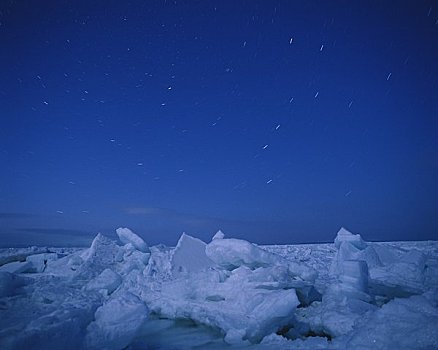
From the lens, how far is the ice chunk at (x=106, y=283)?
20.4 ft

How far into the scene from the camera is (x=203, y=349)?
3.81 m

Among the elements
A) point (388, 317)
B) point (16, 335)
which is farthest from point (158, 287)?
point (388, 317)

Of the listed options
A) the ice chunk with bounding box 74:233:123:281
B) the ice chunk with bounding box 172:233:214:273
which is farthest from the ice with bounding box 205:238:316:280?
the ice chunk with bounding box 74:233:123:281

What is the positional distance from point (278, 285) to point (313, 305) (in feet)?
3.45

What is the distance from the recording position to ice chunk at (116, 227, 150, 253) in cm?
1009

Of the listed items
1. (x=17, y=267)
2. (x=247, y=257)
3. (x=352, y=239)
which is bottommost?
(x=17, y=267)

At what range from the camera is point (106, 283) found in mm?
6363

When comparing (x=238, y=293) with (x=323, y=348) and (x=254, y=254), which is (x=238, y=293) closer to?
(x=254, y=254)

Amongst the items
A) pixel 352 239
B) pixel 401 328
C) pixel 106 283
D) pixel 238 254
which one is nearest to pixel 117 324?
pixel 401 328

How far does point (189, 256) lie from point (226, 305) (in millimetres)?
3380

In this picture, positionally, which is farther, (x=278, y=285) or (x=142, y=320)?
(x=278, y=285)

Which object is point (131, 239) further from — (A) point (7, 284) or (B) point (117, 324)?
(B) point (117, 324)

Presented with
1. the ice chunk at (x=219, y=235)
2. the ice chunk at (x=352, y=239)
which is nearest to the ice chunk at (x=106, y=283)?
the ice chunk at (x=219, y=235)

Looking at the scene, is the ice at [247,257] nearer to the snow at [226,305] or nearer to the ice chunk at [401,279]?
the snow at [226,305]
